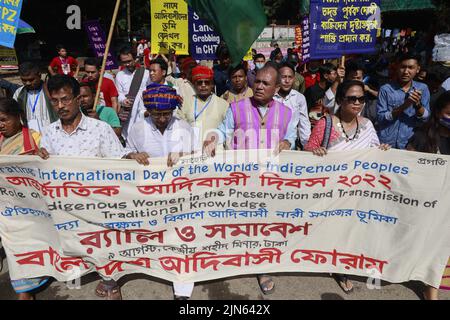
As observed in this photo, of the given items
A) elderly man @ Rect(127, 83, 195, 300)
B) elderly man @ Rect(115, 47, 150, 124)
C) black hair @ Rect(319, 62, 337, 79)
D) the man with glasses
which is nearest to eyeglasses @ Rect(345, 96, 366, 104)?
elderly man @ Rect(127, 83, 195, 300)

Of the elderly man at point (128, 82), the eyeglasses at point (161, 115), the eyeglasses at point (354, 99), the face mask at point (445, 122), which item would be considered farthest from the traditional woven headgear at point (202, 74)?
the face mask at point (445, 122)

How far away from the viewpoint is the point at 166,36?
A: 581cm

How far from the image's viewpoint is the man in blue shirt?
11.9ft

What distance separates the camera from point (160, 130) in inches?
121

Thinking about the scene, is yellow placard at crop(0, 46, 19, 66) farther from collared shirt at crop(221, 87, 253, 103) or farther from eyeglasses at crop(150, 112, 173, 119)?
eyeglasses at crop(150, 112, 173, 119)

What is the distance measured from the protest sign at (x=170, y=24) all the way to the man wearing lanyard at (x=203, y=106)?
2110mm

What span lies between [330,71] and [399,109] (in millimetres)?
1848

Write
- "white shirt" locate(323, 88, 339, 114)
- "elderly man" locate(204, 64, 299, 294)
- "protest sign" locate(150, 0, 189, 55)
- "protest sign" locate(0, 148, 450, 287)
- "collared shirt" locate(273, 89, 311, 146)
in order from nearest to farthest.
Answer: "protest sign" locate(0, 148, 450, 287)
"elderly man" locate(204, 64, 299, 294)
"collared shirt" locate(273, 89, 311, 146)
"white shirt" locate(323, 88, 339, 114)
"protest sign" locate(150, 0, 189, 55)

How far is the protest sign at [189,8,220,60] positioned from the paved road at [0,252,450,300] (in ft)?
13.1

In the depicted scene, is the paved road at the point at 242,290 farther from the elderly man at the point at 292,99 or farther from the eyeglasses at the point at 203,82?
the eyeglasses at the point at 203,82

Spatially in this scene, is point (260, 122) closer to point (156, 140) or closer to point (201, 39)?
point (156, 140)

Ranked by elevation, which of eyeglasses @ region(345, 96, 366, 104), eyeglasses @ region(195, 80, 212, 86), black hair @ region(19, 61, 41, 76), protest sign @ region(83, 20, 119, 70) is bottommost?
eyeglasses @ region(345, 96, 366, 104)

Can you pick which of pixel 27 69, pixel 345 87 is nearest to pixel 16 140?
pixel 27 69

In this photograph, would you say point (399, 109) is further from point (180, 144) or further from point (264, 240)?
point (180, 144)
